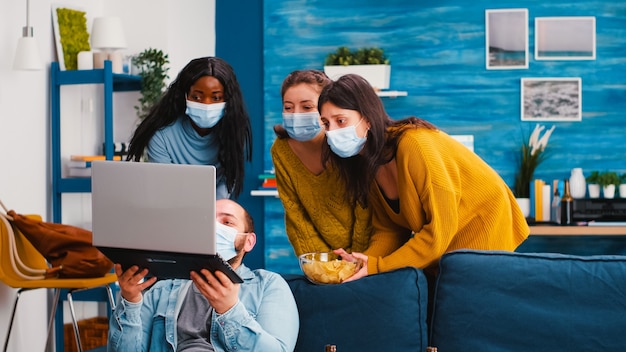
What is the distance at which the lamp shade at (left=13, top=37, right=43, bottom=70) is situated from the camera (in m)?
4.59

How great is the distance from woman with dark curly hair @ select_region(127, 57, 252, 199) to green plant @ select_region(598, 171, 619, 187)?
3.10 metres

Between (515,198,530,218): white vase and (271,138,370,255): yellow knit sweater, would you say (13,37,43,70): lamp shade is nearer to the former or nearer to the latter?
(271,138,370,255): yellow knit sweater

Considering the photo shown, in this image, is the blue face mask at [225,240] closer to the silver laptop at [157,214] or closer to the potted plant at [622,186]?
the silver laptop at [157,214]

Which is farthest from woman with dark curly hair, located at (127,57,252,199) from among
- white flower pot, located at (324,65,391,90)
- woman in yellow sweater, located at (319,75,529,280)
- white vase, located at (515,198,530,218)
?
white vase, located at (515,198,530,218)

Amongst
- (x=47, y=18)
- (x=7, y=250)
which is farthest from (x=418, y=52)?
(x=7, y=250)

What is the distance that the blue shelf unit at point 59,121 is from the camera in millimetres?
4980

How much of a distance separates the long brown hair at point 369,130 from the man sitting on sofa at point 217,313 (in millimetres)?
357

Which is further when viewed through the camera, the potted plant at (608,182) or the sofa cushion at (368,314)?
the potted plant at (608,182)

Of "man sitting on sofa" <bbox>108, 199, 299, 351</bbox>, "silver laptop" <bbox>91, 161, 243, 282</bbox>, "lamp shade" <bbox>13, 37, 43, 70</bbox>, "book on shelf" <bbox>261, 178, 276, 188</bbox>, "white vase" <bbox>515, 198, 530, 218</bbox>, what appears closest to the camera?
"silver laptop" <bbox>91, 161, 243, 282</bbox>

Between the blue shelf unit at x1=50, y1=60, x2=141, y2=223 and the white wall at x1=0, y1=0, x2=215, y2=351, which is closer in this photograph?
the white wall at x1=0, y1=0, x2=215, y2=351

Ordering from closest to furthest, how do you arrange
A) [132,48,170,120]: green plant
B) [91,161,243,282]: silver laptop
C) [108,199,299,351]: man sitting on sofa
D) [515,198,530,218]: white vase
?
1. [91,161,243,282]: silver laptop
2. [108,199,299,351]: man sitting on sofa
3. [132,48,170,120]: green plant
4. [515,198,530,218]: white vase

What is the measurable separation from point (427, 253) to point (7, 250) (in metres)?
2.47

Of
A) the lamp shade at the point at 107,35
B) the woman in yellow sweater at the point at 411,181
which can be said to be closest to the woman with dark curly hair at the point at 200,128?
the woman in yellow sweater at the point at 411,181

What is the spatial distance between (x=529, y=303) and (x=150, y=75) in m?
3.36
